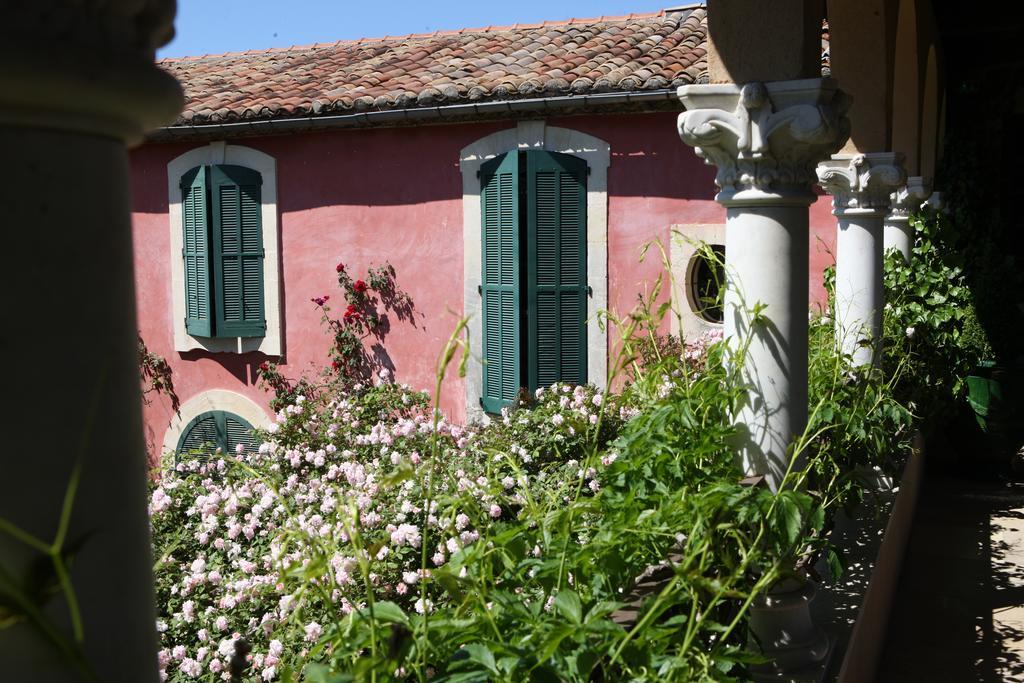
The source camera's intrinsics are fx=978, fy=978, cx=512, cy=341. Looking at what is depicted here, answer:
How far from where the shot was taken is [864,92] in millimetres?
4637

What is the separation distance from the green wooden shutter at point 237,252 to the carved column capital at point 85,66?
9116 mm

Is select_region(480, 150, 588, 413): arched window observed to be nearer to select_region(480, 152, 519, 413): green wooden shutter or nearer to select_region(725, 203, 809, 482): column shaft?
select_region(480, 152, 519, 413): green wooden shutter

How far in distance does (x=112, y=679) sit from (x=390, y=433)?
4.85m

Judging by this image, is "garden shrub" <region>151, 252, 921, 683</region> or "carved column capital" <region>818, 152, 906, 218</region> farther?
"carved column capital" <region>818, 152, 906, 218</region>

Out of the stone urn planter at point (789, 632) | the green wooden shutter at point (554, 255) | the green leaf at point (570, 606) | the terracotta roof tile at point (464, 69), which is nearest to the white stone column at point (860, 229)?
the stone urn planter at point (789, 632)

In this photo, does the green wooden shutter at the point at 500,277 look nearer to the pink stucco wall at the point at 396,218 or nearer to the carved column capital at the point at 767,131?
the pink stucco wall at the point at 396,218

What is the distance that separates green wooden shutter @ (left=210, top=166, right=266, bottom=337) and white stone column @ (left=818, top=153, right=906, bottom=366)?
239 inches

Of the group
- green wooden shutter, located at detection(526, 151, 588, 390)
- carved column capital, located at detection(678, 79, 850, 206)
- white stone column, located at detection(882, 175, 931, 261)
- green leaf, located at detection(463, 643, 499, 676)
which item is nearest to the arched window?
green wooden shutter, located at detection(526, 151, 588, 390)

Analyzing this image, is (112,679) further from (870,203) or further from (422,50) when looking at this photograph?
(422,50)

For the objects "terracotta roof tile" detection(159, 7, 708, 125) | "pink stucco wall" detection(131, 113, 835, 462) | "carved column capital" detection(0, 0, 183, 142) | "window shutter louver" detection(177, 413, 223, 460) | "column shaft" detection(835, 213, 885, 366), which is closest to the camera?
"carved column capital" detection(0, 0, 183, 142)

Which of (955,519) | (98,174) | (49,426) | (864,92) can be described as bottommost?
(955,519)

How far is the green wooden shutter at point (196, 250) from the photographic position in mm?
9625

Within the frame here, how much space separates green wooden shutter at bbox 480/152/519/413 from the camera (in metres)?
8.27

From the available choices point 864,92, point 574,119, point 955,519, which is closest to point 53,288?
point 864,92
